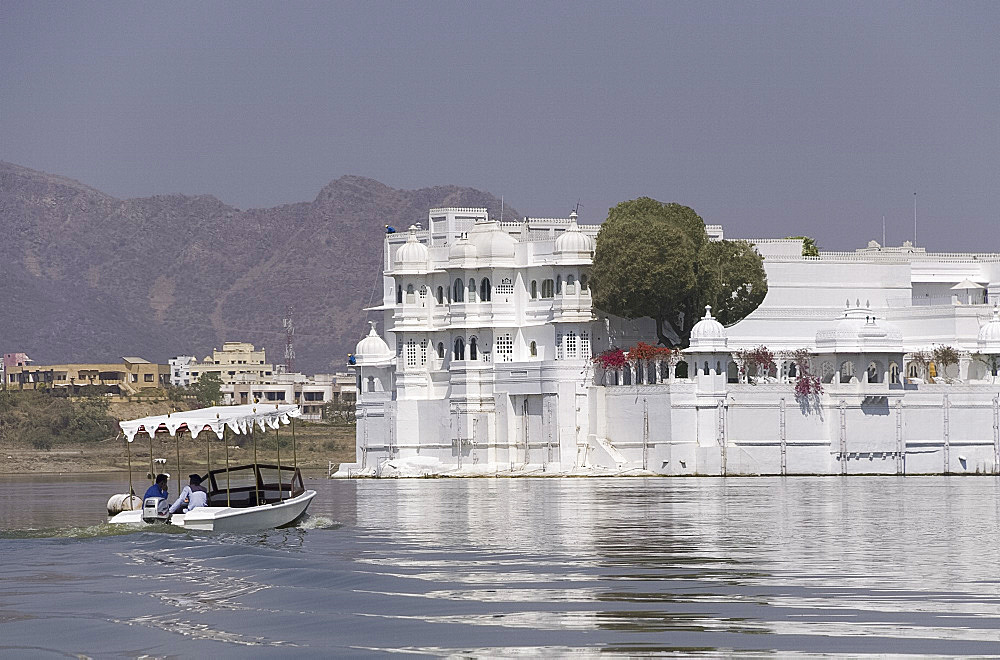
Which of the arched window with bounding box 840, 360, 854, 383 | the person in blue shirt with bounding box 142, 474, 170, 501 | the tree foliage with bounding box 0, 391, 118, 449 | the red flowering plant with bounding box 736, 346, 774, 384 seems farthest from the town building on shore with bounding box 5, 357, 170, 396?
the person in blue shirt with bounding box 142, 474, 170, 501

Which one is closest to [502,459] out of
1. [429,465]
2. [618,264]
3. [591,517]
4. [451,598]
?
[429,465]

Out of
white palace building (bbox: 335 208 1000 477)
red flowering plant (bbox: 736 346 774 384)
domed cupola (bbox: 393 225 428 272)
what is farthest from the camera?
domed cupola (bbox: 393 225 428 272)

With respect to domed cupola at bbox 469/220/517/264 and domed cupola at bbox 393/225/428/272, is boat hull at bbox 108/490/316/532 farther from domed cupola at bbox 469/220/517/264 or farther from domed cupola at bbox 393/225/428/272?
domed cupola at bbox 393/225/428/272

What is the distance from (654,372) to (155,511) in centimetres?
4948

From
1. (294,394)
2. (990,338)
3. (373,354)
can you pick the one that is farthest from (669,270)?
(294,394)

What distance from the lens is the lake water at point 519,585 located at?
81.5 ft

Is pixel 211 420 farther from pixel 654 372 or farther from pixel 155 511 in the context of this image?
pixel 654 372

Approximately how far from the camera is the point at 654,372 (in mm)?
89625

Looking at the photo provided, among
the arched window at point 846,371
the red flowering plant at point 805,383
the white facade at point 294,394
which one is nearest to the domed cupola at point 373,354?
the red flowering plant at point 805,383

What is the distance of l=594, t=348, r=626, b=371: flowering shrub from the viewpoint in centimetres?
8910

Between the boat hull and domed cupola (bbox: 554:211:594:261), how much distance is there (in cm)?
4922

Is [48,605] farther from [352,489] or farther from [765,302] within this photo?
[765,302]

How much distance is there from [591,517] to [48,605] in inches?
959

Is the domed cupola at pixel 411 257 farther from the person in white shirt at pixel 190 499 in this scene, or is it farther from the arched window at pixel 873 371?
the person in white shirt at pixel 190 499
